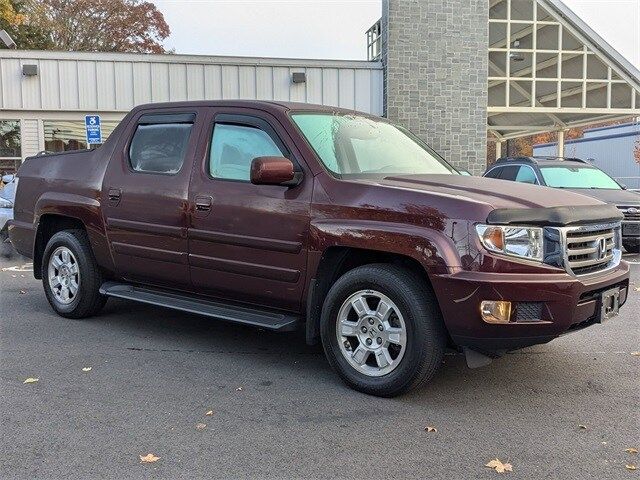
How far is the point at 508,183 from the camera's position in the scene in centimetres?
483

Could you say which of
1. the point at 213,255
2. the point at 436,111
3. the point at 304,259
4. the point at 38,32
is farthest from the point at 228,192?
the point at 38,32

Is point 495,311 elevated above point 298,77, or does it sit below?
below

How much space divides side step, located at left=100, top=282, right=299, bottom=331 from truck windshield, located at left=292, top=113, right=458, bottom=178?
3.51ft

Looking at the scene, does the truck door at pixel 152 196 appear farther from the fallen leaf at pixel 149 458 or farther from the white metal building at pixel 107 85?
the white metal building at pixel 107 85

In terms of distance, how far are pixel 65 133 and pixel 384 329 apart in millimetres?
15173

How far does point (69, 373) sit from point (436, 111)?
14.7 m

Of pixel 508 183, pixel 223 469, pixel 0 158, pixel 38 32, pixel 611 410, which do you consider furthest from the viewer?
pixel 38 32

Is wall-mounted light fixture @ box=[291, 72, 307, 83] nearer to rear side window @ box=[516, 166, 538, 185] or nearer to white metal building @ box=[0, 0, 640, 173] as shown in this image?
white metal building @ box=[0, 0, 640, 173]

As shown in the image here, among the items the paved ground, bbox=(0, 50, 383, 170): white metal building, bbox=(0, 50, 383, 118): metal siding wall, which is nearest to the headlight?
the paved ground

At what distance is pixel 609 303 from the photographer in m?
4.25

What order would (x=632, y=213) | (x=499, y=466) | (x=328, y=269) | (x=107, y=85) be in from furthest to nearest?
1. (x=107, y=85)
2. (x=632, y=213)
3. (x=328, y=269)
4. (x=499, y=466)

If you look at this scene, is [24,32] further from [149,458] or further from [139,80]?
[149,458]

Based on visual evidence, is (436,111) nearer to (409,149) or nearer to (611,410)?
(409,149)

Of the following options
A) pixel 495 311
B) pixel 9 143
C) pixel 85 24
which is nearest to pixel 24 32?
pixel 85 24
